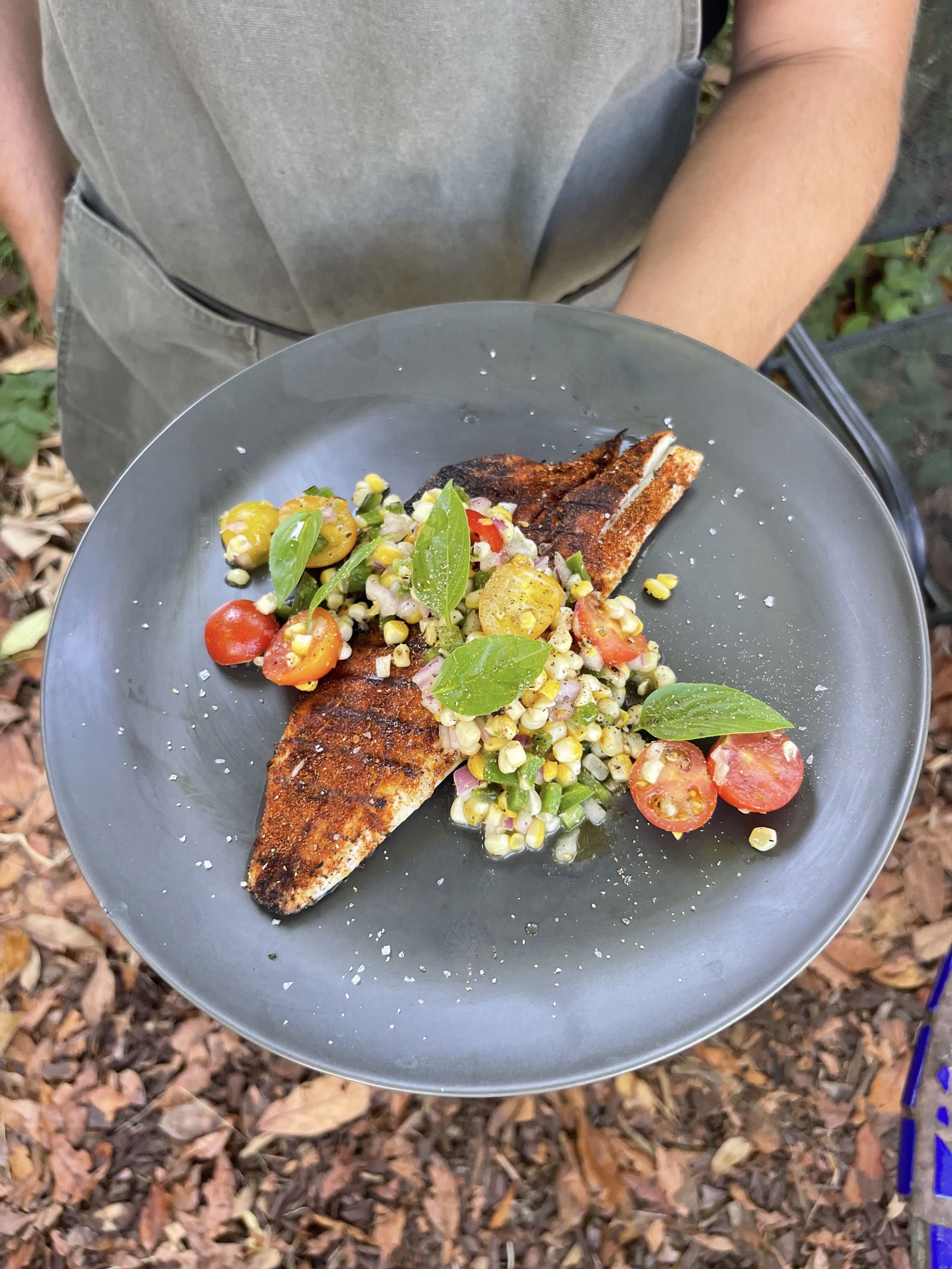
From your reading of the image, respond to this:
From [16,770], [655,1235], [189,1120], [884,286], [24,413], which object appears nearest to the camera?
[655,1235]

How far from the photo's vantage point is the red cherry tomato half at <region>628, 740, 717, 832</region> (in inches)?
62.2

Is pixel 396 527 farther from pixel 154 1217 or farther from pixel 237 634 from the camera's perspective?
Result: pixel 154 1217

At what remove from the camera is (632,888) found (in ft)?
5.20

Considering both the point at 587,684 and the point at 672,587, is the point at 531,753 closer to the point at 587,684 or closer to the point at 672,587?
the point at 587,684

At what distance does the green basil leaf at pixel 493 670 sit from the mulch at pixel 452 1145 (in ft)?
4.66

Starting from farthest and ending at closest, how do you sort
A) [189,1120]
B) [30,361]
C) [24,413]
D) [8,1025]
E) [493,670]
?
[30,361] → [24,413] → [8,1025] → [189,1120] → [493,670]

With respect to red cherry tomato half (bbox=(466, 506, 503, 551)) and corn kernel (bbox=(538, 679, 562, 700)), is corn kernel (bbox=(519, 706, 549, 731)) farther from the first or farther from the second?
red cherry tomato half (bbox=(466, 506, 503, 551))

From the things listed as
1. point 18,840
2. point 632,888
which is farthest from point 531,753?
point 18,840

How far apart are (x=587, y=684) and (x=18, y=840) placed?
6.61 ft

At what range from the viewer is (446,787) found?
1.73 m

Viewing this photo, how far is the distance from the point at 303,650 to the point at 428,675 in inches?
10.1

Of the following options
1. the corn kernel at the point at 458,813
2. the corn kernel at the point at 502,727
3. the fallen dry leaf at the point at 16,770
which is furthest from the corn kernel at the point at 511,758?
the fallen dry leaf at the point at 16,770

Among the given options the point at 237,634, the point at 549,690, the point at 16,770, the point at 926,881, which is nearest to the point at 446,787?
the point at 549,690

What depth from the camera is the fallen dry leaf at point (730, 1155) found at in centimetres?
228
